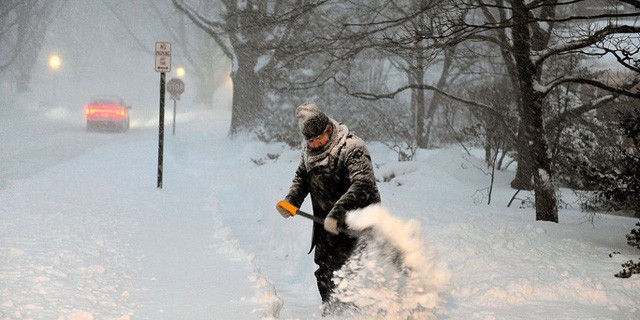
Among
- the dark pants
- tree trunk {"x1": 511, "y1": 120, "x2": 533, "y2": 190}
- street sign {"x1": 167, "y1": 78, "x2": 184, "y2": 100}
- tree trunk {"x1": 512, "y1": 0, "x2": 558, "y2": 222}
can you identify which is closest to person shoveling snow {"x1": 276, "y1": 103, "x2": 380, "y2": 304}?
the dark pants

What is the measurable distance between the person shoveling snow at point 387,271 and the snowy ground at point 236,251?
24 cm

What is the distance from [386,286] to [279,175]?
10.4m

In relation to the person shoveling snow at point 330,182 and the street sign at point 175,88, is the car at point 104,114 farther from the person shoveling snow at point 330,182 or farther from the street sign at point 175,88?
the person shoveling snow at point 330,182

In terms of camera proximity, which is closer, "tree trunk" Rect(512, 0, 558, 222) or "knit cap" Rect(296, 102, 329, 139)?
"knit cap" Rect(296, 102, 329, 139)

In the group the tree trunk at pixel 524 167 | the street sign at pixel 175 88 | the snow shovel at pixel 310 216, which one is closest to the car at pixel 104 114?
the street sign at pixel 175 88

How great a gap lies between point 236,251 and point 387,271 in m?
3.10

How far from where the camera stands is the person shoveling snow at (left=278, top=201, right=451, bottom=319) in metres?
4.82

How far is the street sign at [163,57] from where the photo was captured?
12.7 metres

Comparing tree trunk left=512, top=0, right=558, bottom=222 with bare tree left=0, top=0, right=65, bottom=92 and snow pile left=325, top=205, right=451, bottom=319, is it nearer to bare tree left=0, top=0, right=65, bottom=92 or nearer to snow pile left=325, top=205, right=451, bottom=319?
snow pile left=325, top=205, right=451, bottom=319

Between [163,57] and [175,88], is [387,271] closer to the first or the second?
[163,57]

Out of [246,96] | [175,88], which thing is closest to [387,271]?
[246,96]

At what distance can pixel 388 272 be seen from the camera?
15.9 feet

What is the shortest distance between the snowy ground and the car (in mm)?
16068

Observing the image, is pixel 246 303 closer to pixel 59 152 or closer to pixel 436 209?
pixel 436 209
